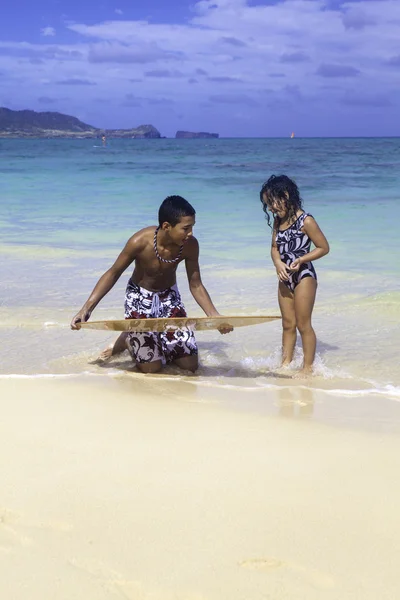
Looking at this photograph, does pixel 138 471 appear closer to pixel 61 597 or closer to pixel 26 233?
pixel 61 597

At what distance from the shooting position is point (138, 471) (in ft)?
9.83

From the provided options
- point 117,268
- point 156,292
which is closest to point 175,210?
point 117,268

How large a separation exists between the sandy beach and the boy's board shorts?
2.88 ft

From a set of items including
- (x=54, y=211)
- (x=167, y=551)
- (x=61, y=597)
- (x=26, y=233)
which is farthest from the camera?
(x=54, y=211)

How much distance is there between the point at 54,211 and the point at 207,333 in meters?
9.25

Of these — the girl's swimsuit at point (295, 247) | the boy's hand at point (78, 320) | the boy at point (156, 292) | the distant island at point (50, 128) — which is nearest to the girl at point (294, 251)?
the girl's swimsuit at point (295, 247)

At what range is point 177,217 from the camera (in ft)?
14.5

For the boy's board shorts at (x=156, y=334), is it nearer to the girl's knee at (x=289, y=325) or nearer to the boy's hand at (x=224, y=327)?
the boy's hand at (x=224, y=327)

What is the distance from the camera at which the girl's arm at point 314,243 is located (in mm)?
4762

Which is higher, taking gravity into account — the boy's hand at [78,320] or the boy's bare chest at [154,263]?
the boy's bare chest at [154,263]

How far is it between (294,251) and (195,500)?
8.29 ft

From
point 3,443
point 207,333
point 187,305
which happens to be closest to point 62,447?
point 3,443

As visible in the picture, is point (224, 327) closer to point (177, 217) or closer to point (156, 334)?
point (156, 334)

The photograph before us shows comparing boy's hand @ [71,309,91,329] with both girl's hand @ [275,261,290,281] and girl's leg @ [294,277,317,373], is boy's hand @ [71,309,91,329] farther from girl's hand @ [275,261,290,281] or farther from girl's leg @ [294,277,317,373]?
girl's leg @ [294,277,317,373]
